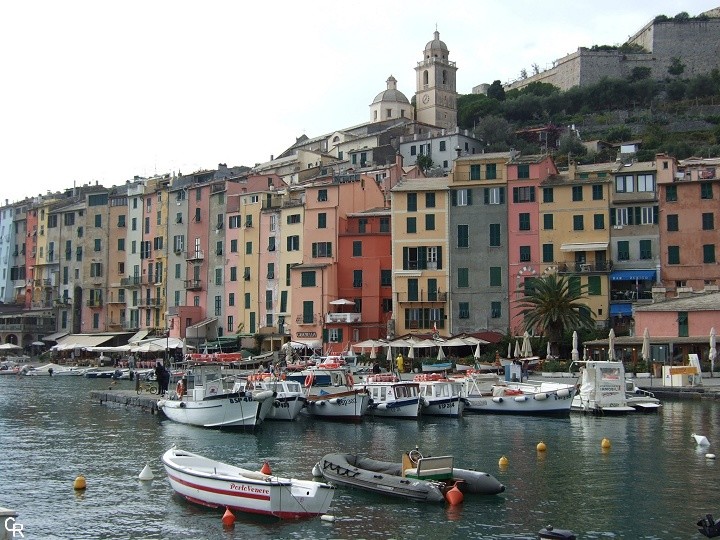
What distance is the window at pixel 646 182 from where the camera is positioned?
68.0 m

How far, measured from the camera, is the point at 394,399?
44469mm

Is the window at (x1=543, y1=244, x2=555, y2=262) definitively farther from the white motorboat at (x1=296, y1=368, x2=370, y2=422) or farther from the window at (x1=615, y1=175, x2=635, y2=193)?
the white motorboat at (x1=296, y1=368, x2=370, y2=422)

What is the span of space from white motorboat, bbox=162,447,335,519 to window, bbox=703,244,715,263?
160 ft

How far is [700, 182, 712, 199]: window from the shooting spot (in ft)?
215

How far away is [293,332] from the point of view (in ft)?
251

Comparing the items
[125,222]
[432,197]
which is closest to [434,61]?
[125,222]

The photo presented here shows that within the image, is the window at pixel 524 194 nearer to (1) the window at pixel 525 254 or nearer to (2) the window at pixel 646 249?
(1) the window at pixel 525 254

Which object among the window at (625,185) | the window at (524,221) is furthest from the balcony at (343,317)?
the window at (625,185)

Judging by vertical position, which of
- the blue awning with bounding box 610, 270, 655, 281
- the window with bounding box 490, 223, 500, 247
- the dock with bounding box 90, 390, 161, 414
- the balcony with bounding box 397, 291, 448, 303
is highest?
the window with bounding box 490, 223, 500, 247

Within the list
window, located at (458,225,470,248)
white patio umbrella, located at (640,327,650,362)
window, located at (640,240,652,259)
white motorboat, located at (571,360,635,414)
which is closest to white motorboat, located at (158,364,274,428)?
white motorboat, located at (571,360,635,414)

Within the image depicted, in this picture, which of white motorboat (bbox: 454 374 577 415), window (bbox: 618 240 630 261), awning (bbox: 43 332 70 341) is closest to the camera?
white motorboat (bbox: 454 374 577 415)

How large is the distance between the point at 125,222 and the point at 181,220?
1060cm

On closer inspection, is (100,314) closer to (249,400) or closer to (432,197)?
(432,197)

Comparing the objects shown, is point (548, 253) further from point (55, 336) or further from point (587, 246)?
point (55, 336)
